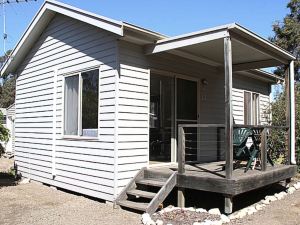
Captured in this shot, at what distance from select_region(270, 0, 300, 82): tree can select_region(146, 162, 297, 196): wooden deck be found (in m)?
18.5

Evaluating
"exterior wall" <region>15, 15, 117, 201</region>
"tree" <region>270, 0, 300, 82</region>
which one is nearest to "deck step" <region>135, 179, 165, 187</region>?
"exterior wall" <region>15, 15, 117, 201</region>

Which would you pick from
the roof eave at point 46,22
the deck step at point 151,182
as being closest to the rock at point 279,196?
the deck step at point 151,182

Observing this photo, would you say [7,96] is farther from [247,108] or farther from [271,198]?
[271,198]

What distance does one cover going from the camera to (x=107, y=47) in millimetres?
7699

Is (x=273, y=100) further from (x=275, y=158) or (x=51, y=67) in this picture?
(x=51, y=67)

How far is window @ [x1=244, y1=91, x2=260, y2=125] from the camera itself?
1244 cm

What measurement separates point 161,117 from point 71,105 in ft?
6.88

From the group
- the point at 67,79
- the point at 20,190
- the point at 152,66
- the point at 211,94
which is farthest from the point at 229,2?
the point at 20,190

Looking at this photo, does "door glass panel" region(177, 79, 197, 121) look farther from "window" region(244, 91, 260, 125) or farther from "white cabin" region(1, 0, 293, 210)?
"window" region(244, 91, 260, 125)

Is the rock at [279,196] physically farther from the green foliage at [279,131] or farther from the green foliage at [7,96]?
the green foliage at [7,96]

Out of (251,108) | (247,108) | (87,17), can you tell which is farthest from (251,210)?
(251,108)

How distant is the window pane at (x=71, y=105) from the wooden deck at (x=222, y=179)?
87.3 inches

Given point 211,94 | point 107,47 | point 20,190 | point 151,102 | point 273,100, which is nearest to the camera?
point 107,47

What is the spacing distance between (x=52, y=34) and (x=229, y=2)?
5364 millimetres
